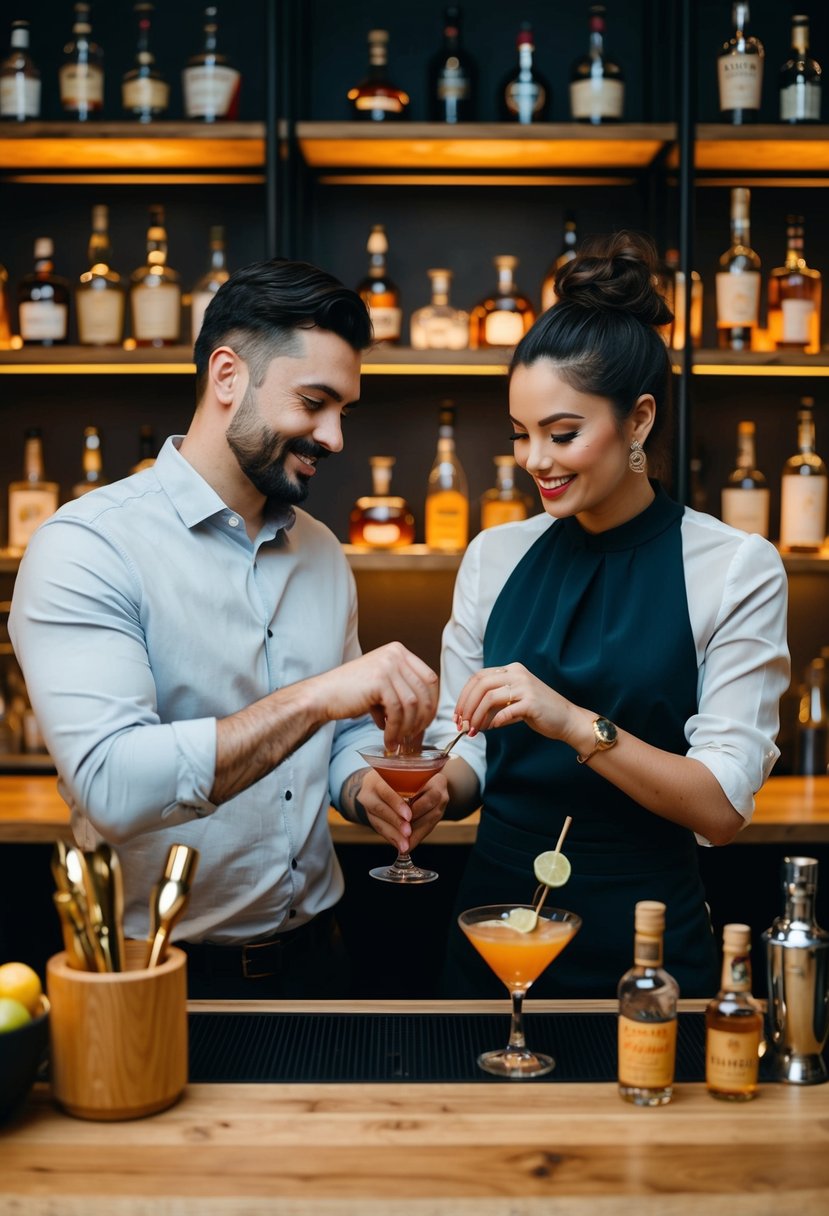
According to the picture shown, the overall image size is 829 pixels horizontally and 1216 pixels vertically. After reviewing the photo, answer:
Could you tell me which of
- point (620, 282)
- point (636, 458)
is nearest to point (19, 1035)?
point (636, 458)

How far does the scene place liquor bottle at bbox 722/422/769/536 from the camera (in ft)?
9.30

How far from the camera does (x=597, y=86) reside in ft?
9.01

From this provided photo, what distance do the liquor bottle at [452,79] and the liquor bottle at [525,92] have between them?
85 mm

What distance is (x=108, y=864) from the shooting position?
114 cm

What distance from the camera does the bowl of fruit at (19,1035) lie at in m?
1.04

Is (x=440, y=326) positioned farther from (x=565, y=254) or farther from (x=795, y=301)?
(x=795, y=301)

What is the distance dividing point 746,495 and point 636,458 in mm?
1239

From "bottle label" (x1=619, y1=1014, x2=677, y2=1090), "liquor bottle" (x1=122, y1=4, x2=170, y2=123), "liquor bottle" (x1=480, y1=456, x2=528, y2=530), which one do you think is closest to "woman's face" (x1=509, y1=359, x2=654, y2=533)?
"bottle label" (x1=619, y1=1014, x2=677, y2=1090)

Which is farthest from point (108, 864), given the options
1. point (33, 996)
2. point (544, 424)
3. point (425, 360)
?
point (425, 360)

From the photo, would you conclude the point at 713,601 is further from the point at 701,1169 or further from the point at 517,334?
the point at 517,334

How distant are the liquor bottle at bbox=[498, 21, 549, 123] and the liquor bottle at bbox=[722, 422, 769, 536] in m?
0.84

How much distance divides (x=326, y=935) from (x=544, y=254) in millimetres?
1883

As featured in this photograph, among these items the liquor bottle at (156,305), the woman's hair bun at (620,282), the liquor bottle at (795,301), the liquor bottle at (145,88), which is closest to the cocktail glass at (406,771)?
the woman's hair bun at (620,282)

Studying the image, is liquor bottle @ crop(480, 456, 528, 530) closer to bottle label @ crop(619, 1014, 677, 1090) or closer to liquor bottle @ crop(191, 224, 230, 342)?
liquor bottle @ crop(191, 224, 230, 342)
